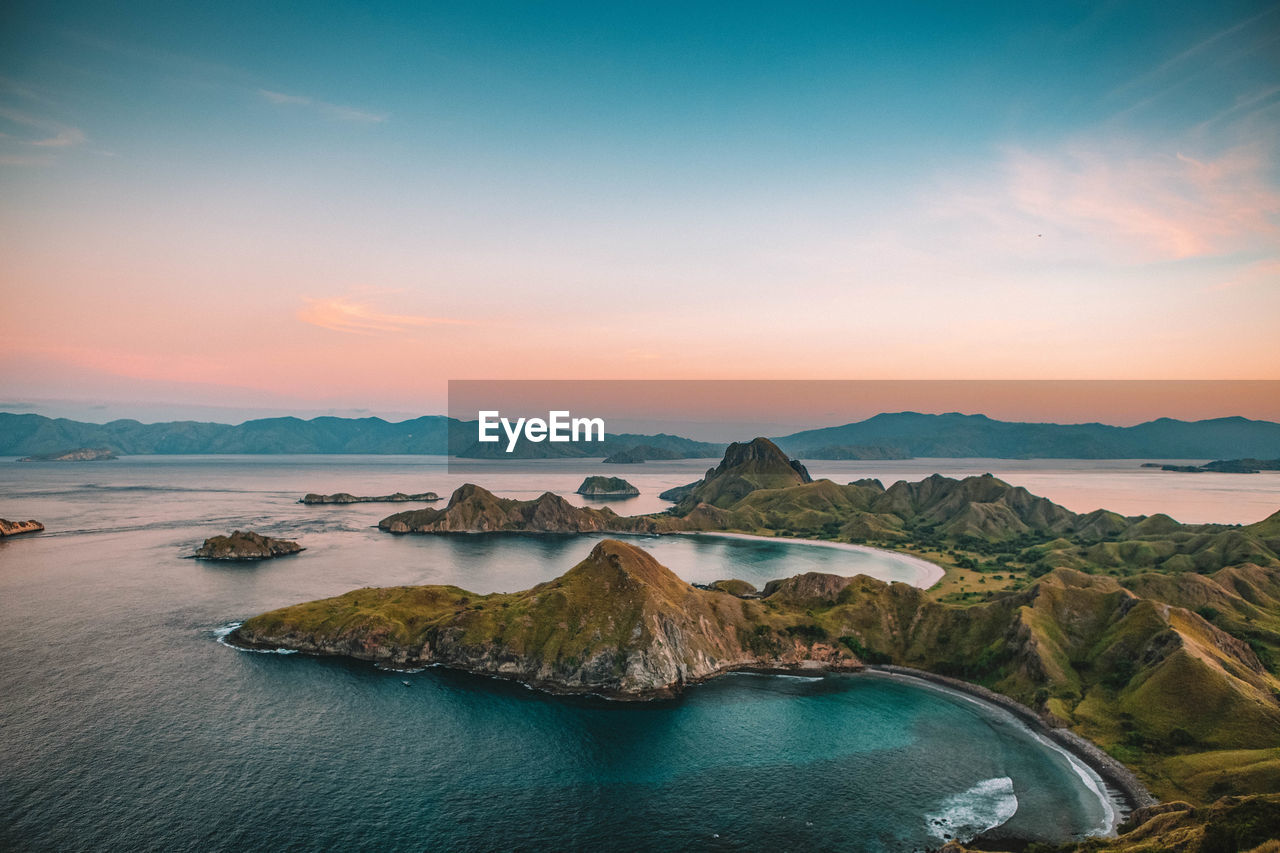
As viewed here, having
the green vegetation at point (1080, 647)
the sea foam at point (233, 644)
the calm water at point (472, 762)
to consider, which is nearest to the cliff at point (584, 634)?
the green vegetation at point (1080, 647)

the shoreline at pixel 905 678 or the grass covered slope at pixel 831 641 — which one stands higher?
the grass covered slope at pixel 831 641

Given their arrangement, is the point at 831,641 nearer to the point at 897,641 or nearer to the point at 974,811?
the point at 897,641

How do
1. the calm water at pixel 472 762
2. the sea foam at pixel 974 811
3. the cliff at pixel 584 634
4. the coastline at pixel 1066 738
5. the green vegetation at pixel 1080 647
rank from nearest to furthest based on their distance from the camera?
1. the calm water at pixel 472 762
2. the sea foam at pixel 974 811
3. the coastline at pixel 1066 738
4. the green vegetation at pixel 1080 647
5. the cliff at pixel 584 634

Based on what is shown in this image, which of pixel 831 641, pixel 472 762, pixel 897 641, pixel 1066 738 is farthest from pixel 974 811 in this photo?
pixel 472 762

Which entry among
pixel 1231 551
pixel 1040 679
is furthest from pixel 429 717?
pixel 1231 551

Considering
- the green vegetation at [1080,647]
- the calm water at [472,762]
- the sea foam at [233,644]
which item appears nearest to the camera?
the calm water at [472,762]

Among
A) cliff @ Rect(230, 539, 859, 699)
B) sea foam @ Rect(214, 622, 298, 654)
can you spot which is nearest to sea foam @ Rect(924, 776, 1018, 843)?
cliff @ Rect(230, 539, 859, 699)

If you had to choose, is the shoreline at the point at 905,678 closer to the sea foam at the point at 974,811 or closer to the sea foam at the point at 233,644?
the sea foam at the point at 233,644

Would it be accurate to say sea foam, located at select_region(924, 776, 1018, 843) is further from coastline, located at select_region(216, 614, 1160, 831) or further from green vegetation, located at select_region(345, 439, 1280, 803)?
green vegetation, located at select_region(345, 439, 1280, 803)
